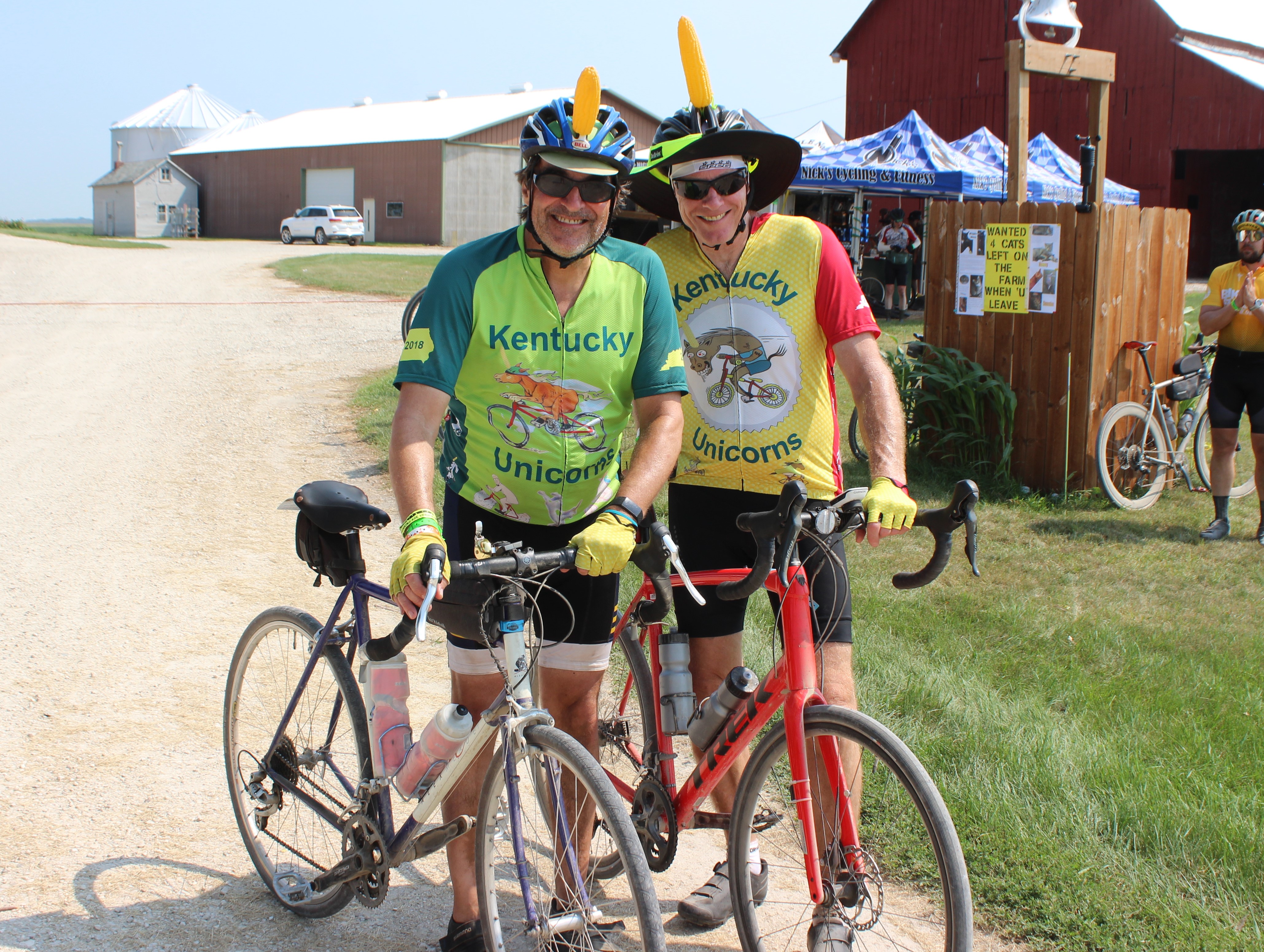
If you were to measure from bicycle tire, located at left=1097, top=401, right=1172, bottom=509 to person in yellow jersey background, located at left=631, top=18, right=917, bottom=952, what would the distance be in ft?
18.5

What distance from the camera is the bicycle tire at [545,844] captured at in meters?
2.22

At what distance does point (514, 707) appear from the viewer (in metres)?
Answer: 2.48

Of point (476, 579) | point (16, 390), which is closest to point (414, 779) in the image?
point (476, 579)

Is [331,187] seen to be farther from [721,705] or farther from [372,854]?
[721,705]

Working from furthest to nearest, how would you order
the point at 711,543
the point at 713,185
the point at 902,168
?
1. the point at 902,168
2. the point at 711,543
3. the point at 713,185

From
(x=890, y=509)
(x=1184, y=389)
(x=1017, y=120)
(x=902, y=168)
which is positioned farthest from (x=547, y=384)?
(x=902, y=168)

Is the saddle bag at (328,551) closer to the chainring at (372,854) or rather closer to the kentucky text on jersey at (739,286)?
the chainring at (372,854)

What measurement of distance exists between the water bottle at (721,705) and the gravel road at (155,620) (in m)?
0.62

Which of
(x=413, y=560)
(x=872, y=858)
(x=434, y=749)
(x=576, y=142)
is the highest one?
(x=576, y=142)

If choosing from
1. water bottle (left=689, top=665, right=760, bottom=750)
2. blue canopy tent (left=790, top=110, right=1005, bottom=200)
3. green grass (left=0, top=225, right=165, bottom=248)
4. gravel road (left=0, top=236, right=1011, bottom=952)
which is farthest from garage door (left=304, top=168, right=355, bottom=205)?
water bottle (left=689, top=665, right=760, bottom=750)

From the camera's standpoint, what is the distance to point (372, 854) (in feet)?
9.46

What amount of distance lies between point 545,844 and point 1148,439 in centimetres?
712

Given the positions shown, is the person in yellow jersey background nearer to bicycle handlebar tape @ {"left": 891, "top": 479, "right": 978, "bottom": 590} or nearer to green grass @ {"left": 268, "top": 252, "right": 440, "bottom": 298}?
bicycle handlebar tape @ {"left": 891, "top": 479, "right": 978, "bottom": 590}

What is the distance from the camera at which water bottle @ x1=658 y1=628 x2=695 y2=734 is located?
3146 mm
